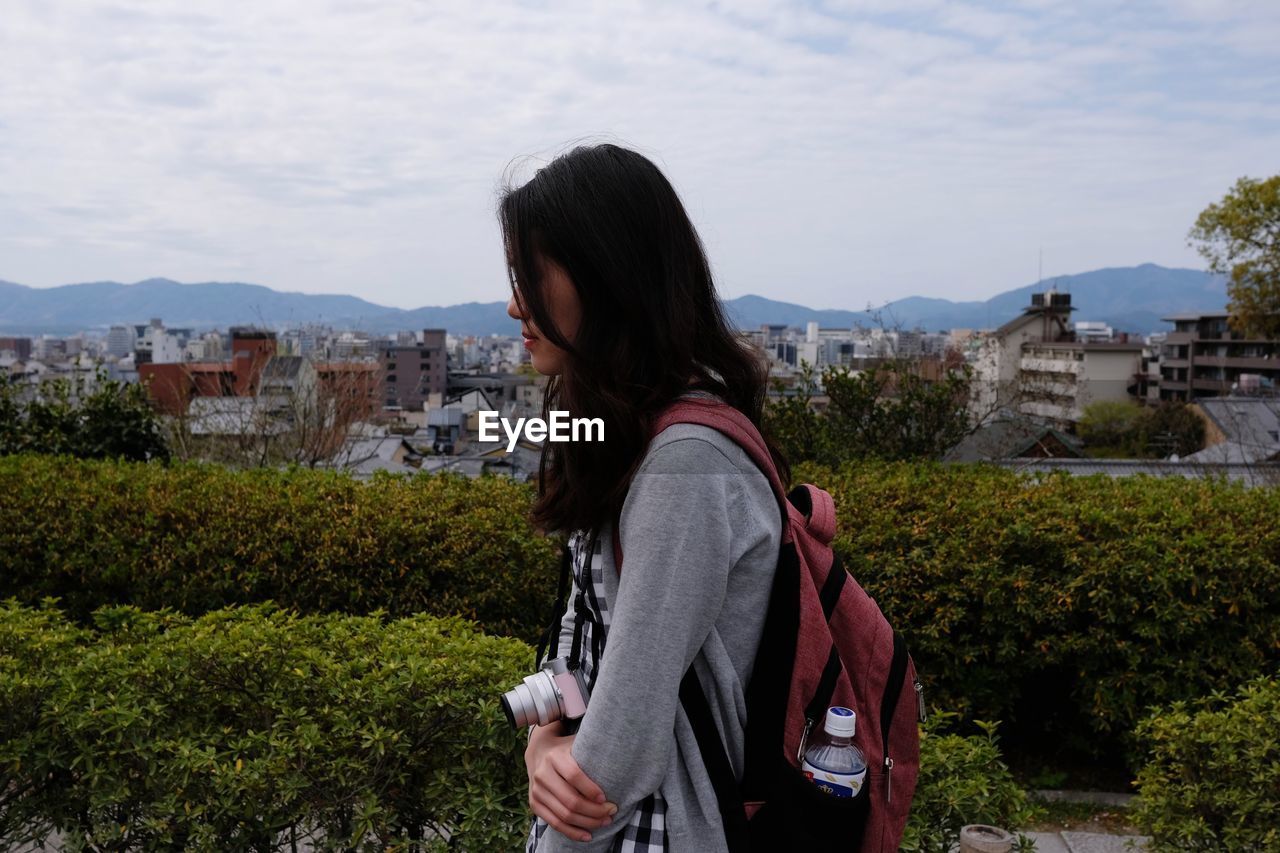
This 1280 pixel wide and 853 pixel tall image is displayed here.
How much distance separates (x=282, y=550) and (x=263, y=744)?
187 cm

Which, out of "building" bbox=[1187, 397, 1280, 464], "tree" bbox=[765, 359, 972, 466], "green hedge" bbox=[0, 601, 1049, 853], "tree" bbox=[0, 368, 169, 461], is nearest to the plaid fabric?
"green hedge" bbox=[0, 601, 1049, 853]

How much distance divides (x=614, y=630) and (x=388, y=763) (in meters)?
1.26

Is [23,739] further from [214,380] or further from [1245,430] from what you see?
[1245,430]

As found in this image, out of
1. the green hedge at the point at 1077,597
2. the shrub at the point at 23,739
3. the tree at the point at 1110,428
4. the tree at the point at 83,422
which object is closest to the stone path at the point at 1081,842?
the green hedge at the point at 1077,597

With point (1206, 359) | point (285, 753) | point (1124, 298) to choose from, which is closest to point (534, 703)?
point (285, 753)

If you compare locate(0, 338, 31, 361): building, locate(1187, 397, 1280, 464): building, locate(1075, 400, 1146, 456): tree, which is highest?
locate(0, 338, 31, 361): building

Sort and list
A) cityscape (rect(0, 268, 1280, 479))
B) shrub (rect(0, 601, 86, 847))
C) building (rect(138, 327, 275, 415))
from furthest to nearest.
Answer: building (rect(138, 327, 275, 415)), cityscape (rect(0, 268, 1280, 479)), shrub (rect(0, 601, 86, 847))

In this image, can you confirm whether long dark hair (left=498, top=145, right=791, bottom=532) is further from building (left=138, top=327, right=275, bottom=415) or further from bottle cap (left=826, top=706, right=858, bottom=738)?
building (left=138, top=327, right=275, bottom=415)

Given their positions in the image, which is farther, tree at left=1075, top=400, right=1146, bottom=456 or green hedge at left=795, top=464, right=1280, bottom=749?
tree at left=1075, top=400, right=1146, bottom=456

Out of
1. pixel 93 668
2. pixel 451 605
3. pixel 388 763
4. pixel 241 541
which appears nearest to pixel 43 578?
pixel 241 541

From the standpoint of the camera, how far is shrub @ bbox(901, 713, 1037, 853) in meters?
2.07

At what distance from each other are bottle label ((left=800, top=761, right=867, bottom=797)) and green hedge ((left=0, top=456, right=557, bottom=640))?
2.66m

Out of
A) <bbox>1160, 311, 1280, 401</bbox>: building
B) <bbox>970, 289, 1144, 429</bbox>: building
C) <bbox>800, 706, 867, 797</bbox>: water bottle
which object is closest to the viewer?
<bbox>800, 706, 867, 797</bbox>: water bottle

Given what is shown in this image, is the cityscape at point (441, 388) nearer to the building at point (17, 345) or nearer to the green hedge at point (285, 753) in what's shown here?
the green hedge at point (285, 753)
